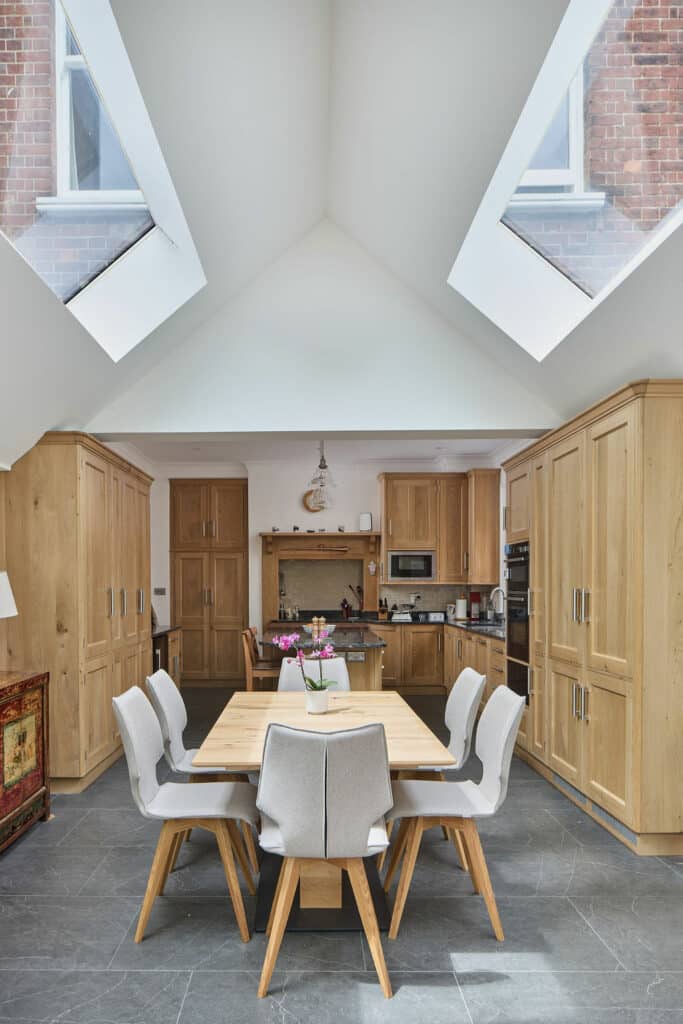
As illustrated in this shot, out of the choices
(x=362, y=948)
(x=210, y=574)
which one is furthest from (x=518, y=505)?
(x=210, y=574)

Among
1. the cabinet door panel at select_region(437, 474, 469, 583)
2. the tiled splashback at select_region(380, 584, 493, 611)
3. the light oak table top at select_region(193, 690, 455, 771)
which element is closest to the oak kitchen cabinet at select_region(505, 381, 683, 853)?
the light oak table top at select_region(193, 690, 455, 771)

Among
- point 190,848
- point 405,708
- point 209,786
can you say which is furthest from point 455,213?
point 190,848

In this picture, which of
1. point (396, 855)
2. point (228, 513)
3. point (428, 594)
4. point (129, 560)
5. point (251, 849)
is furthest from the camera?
point (228, 513)

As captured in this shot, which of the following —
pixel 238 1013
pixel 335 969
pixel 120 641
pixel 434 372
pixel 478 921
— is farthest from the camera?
pixel 120 641

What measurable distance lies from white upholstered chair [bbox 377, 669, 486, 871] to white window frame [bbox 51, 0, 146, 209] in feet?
9.17

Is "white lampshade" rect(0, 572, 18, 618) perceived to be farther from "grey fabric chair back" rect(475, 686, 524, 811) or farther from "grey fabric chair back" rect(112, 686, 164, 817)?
"grey fabric chair back" rect(475, 686, 524, 811)

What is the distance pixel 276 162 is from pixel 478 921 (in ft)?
11.8

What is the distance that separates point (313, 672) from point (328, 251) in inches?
107

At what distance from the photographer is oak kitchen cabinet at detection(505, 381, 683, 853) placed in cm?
342

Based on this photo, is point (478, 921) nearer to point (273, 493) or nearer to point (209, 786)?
point (209, 786)

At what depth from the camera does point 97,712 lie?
485 centimetres

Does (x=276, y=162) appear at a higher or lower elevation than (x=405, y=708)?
higher

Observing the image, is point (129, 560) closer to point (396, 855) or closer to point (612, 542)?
point (396, 855)

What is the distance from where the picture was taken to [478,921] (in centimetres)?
286
